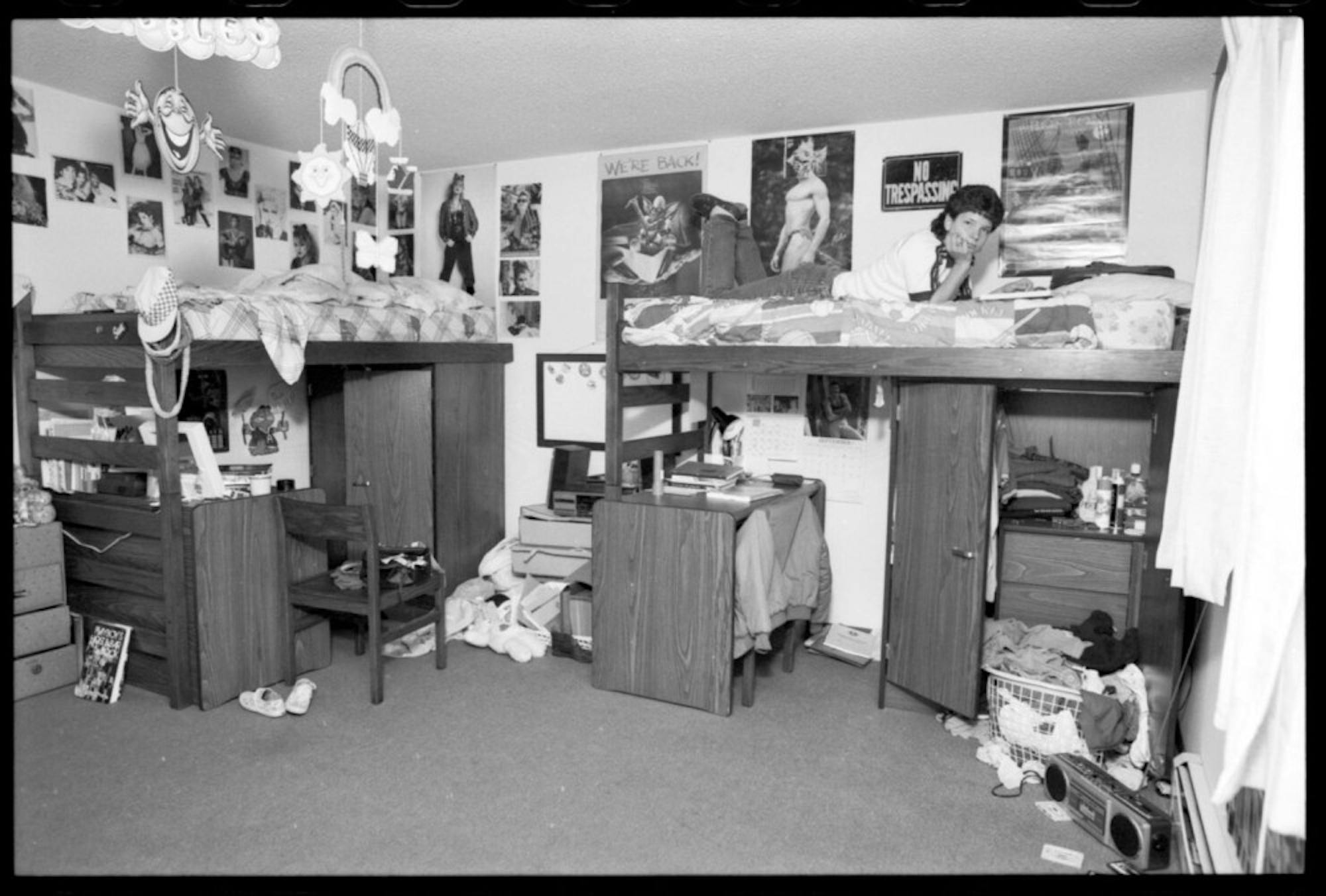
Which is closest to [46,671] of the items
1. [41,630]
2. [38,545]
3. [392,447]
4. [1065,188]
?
[41,630]

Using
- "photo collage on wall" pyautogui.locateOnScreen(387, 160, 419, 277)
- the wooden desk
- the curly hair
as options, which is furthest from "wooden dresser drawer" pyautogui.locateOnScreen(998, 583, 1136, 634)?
"photo collage on wall" pyautogui.locateOnScreen(387, 160, 419, 277)

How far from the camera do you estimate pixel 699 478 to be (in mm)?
3590

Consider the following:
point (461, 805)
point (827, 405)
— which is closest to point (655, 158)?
point (827, 405)

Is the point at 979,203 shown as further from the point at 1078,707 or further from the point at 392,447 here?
the point at 392,447

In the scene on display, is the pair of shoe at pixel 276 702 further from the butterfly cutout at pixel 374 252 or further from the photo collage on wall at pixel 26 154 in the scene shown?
the photo collage on wall at pixel 26 154

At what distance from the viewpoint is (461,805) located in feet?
8.41

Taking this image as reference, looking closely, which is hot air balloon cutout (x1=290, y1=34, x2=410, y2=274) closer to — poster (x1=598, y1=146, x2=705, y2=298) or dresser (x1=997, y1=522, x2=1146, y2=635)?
poster (x1=598, y1=146, x2=705, y2=298)

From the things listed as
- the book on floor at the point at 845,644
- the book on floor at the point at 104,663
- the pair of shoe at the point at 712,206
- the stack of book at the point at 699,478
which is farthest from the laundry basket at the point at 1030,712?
the book on floor at the point at 104,663

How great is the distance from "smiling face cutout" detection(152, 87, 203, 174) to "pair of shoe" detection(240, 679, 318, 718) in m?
1.80

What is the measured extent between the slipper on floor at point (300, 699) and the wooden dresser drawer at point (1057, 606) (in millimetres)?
2544

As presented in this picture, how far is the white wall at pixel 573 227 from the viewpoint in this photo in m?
3.41

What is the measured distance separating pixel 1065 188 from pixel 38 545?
4.12 metres

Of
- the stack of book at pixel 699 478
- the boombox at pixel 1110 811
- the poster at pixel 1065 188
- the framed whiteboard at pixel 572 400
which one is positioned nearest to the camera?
the boombox at pixel 1110 811

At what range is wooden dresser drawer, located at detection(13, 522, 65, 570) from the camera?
322cm
